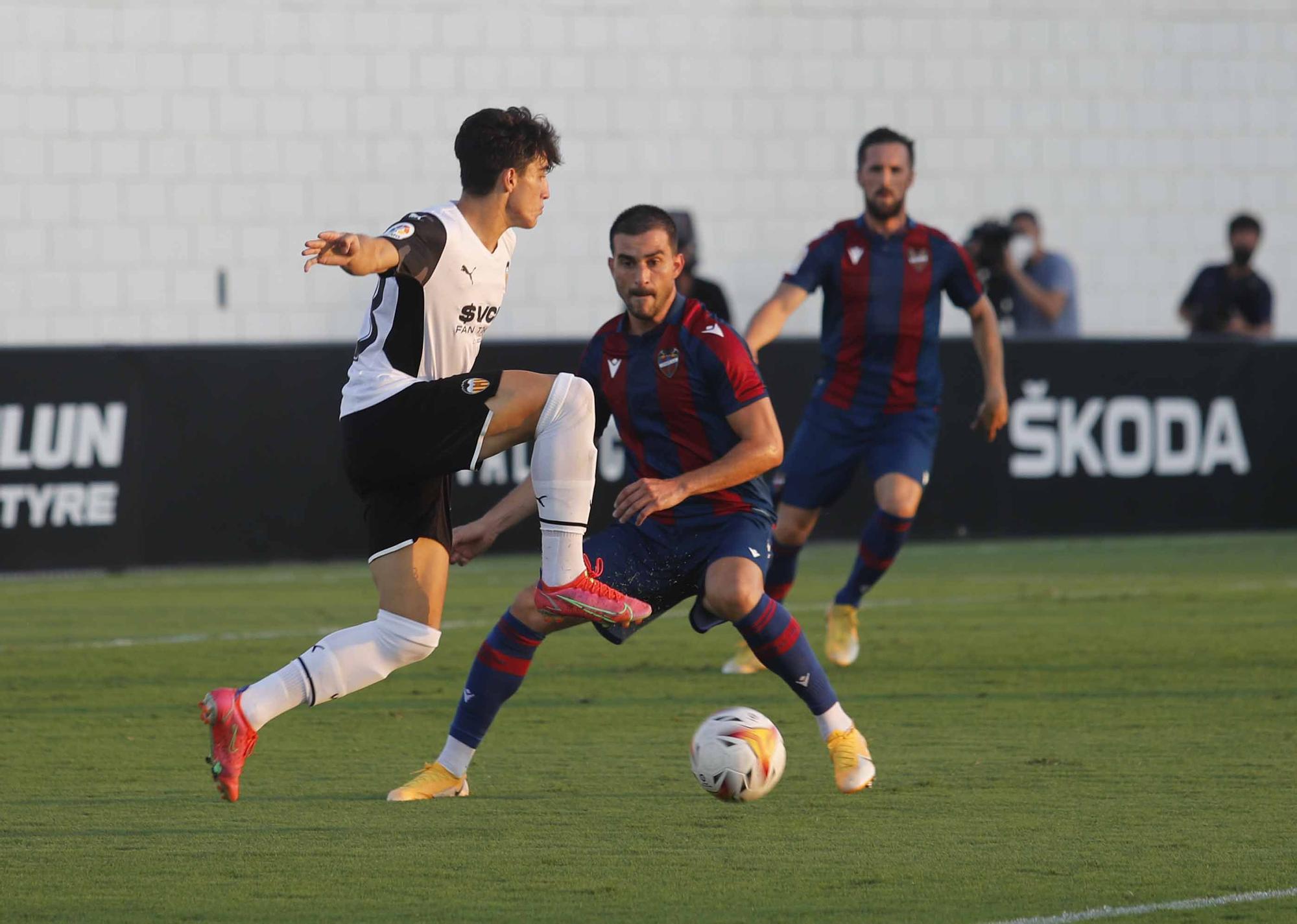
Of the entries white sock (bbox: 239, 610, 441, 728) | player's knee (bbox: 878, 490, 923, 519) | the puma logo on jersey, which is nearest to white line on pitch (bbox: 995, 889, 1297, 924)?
white sock (bbox: 239, 610, 441, 728)

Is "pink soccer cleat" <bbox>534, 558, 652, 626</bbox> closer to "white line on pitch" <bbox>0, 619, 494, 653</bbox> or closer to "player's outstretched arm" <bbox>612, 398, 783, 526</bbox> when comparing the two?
"player's outstretched arm" <bbox>612, 398, 783, 526</bbox>

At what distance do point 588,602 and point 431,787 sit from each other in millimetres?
783

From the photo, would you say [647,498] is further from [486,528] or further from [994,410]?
[994,410]

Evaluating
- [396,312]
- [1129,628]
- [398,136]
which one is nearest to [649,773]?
[396,312]

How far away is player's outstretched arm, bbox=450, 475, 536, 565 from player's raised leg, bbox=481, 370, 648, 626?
258 millimetres

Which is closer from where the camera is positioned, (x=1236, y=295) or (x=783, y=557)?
(x=783, y=557)

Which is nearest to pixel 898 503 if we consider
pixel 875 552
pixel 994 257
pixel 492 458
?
pixel 875 552

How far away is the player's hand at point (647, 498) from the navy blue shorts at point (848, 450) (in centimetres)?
303

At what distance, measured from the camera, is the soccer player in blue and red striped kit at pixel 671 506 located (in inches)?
233

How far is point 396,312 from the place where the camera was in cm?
551

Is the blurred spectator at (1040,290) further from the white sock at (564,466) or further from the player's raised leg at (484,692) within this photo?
the white sock at (564,466)

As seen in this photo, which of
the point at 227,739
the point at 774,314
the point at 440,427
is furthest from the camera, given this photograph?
the point at 774,314

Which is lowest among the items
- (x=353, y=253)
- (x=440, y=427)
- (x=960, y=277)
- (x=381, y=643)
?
(x=381, y=643)

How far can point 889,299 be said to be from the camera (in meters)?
8.77
